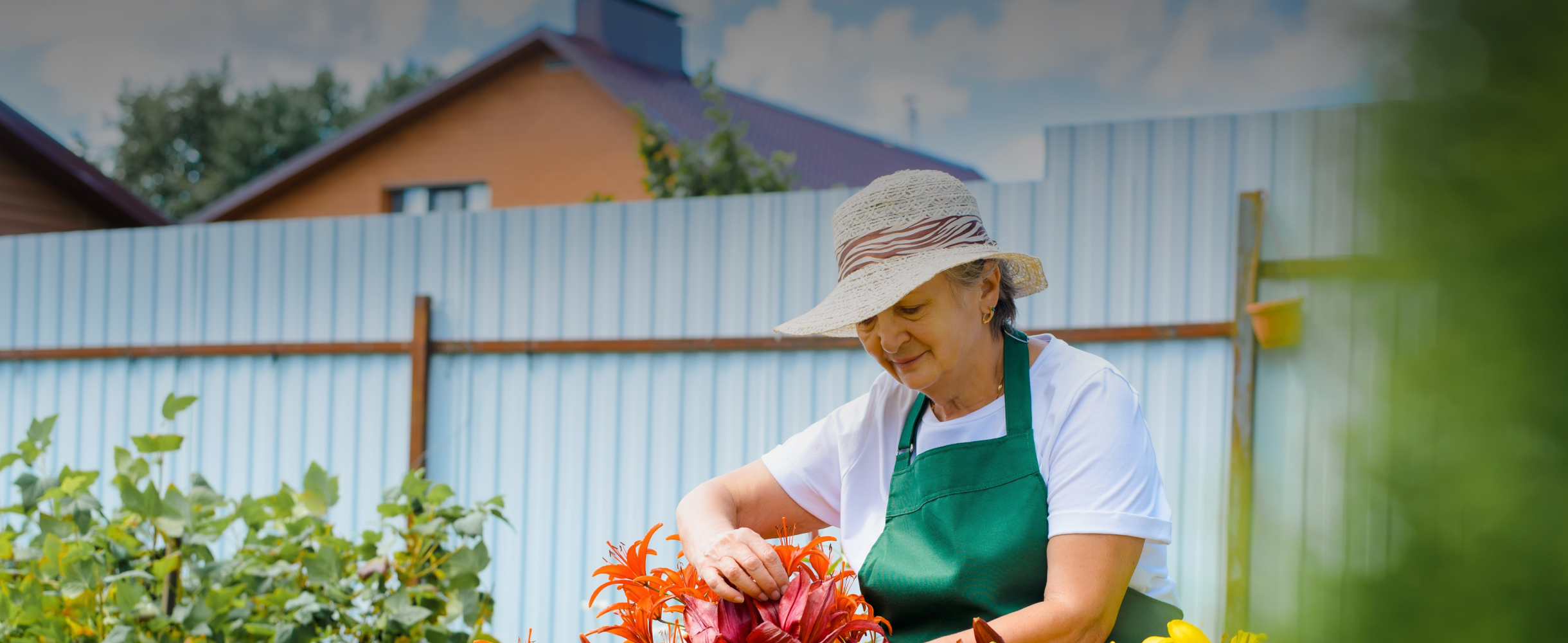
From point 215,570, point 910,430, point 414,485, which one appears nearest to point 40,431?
point 215,570

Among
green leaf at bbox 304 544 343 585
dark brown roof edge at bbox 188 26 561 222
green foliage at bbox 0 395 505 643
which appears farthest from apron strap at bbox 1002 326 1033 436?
dark brown roof edge at bbox 188 26 561 222

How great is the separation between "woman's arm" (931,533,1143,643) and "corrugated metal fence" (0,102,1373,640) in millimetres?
1961

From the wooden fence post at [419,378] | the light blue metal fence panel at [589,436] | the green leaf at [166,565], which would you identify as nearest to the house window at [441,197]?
the wooden fence post at [419,378]

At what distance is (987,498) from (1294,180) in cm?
132

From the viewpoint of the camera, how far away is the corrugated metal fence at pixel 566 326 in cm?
346

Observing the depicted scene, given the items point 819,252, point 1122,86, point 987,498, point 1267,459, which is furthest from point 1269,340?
point 1267,459

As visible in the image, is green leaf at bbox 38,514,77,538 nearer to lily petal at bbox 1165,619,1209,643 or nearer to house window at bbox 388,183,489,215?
lily petal at bbox 1165,619,1209,643

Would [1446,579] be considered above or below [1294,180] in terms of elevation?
below

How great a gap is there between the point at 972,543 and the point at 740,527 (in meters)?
0.39

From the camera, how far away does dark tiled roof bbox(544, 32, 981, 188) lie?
13.3 meters

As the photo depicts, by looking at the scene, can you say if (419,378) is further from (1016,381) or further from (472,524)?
(1016,381)

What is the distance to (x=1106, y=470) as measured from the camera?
1433mm

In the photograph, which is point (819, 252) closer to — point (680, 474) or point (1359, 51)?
point (680, 474)

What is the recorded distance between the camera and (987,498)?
1.55m
